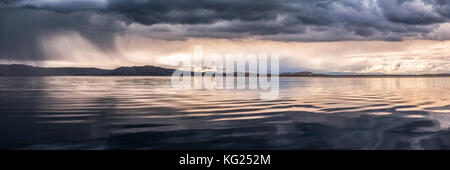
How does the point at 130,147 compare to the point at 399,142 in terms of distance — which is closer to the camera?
the point at 130,147

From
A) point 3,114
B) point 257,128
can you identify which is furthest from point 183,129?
point 3,114

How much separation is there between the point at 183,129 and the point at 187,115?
494 cm

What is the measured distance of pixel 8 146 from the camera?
1127 centimetres
